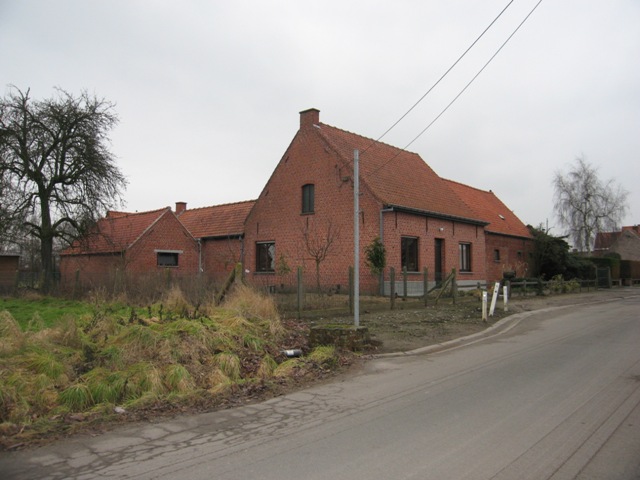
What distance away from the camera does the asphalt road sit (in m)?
4.20

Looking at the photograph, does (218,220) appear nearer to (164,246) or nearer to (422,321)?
(164,246)

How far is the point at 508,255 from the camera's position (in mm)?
32562

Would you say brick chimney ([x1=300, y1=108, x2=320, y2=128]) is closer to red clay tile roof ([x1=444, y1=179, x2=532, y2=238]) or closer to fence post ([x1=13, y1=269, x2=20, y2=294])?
red clay tile roof ([x1=444, y1=179, x2=532, y2=238])

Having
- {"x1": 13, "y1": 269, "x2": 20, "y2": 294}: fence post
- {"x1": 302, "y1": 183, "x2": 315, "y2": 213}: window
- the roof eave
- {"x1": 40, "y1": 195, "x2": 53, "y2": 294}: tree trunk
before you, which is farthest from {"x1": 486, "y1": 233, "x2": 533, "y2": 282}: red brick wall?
{"x1": 13, "y1": 269, "x2": 20, "y2": 294}: fence post

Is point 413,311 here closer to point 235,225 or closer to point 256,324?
point 256,324

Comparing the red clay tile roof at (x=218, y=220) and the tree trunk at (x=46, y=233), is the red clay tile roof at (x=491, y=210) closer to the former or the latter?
the red clay tile roof at (x=218, y=220)

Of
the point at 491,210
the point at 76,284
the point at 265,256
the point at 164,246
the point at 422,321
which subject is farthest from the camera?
the point at 491,210

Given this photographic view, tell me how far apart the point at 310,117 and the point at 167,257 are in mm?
11676

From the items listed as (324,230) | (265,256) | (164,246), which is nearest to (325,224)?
(324,230)

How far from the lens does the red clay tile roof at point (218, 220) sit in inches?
1160

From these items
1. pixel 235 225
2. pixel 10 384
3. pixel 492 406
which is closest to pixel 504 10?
pixel 492 406

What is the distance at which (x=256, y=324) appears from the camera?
34.5 ft

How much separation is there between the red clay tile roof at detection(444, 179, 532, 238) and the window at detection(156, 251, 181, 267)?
18.1 m

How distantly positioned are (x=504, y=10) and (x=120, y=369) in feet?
33.5
